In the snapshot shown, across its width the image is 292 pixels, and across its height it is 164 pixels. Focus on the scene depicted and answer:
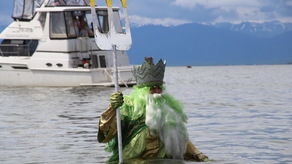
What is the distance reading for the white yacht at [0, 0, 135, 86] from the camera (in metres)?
30.7

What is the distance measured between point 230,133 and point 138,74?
16.7 feet

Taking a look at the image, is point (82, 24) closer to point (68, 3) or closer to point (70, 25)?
point (70, 25)

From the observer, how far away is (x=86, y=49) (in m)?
32.1

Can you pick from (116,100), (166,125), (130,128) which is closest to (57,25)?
(130,128)

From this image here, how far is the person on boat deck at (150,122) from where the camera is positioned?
24.8 ft

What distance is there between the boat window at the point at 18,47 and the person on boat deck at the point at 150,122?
2672cm

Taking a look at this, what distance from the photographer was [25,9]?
35.7 meters

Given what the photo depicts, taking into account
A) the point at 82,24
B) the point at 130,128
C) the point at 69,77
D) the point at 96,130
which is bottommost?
the point at 96,130

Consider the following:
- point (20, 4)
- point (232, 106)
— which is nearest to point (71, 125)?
point (232, 106)

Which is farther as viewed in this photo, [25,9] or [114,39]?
[25,9]

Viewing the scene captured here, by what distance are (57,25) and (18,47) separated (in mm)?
3234

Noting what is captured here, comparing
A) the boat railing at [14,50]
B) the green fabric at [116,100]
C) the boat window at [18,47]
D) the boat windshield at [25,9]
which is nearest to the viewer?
the green fabric at [116,100]

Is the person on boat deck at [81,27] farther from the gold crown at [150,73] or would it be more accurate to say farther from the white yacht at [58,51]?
the gold crown at [150,73]

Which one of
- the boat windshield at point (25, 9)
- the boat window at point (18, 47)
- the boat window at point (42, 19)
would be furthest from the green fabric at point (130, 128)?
the boat windshield at point (25, 9)
